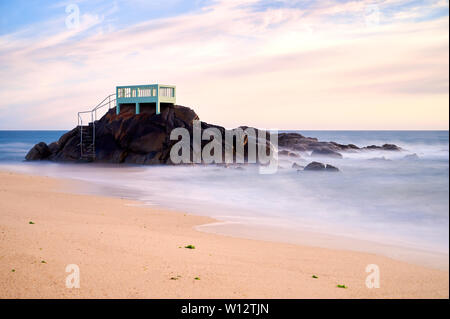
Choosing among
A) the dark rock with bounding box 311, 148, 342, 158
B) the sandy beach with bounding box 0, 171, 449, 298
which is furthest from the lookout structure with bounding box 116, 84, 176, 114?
the sandy beach with bounding box 0, 171, 449, 298

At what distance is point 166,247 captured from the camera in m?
7.48

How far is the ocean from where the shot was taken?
35.0ft

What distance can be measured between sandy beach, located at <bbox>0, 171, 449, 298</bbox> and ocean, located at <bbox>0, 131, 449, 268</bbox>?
5.73ft

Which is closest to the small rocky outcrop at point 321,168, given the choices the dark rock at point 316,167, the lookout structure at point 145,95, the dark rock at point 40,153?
the dark rock at point 316,167

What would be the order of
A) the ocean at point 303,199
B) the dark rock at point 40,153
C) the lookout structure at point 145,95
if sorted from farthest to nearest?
the dark rock at point 40,153, the lookout structure at point 145,95, the ocean at point 303,199

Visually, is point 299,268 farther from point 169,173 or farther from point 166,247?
point 169,173

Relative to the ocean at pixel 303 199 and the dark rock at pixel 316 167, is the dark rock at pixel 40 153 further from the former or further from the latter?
the dark rock at pixel 316 167

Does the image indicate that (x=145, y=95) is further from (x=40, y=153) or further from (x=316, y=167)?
(x=316, y=167)

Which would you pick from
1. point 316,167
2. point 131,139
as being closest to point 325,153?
point 316,167

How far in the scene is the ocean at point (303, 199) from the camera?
1068 centimetres

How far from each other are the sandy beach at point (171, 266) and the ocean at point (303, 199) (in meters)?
1.75

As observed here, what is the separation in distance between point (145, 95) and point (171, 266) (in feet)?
95.0
